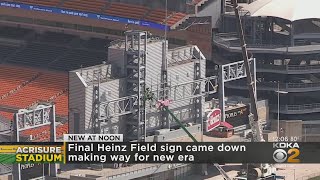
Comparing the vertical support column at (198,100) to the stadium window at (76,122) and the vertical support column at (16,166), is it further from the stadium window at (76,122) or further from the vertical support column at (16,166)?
the vertical support column at (16,166)

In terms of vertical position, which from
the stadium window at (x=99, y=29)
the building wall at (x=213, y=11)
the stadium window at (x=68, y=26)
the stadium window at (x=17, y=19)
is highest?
the building wall at (x=213, y=11)

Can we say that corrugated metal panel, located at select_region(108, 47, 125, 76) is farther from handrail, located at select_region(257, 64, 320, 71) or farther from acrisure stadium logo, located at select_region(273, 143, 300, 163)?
acrisure stadium logo, located at select_region(273, 143, 300, 163)

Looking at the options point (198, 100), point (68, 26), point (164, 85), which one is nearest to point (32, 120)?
point (164, 85)

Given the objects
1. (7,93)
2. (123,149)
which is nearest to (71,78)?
(7,93)

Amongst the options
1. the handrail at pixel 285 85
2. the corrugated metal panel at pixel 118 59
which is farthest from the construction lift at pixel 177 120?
the handrail at pixel 285 85

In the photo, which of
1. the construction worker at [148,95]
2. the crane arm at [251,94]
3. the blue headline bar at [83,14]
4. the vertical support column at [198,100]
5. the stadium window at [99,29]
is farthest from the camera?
the stadium window at [99,29]

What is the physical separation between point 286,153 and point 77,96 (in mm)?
39832

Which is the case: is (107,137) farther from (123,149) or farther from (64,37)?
(64,37)

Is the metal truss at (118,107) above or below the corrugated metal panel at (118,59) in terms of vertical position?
below

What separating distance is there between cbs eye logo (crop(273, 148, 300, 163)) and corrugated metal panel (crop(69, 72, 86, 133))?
39108 millimetres

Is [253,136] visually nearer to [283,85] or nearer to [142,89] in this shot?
[142,89]

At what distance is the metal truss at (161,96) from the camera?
111 metres

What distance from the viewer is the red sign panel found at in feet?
402

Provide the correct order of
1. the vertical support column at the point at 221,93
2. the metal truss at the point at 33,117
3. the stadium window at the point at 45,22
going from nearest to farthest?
the metal truss at the point at 33,117, the vertical support column at the point at 221,93, the stadium window at the point at 45,22
